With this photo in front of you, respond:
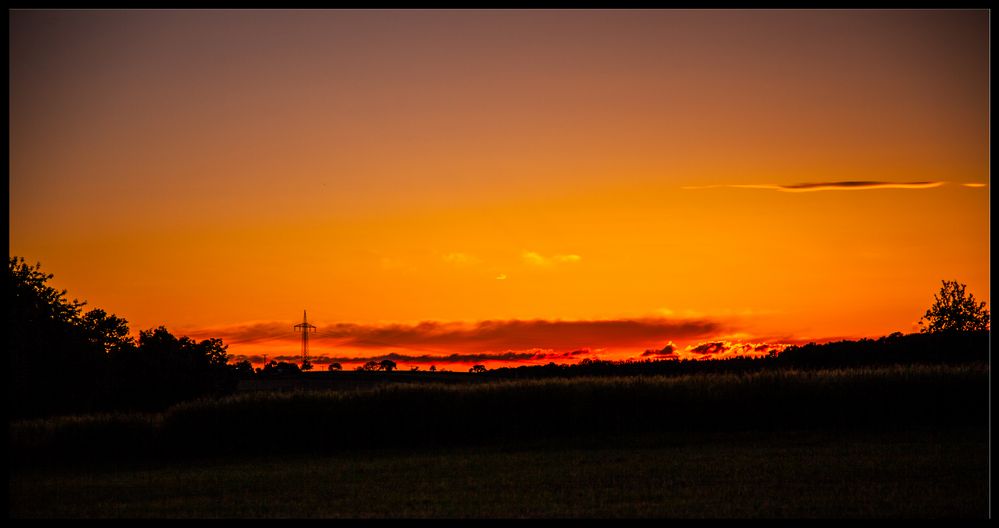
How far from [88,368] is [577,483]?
40.6 m

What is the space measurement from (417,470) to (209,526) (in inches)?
500

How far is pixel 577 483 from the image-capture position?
94.4 ft

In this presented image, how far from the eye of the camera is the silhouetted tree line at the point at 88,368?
194 feet

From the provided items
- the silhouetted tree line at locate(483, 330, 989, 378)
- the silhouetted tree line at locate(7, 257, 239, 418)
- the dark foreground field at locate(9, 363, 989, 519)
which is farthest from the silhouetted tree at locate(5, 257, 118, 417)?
the silhouetted tree line at locate(483, 330, 989, 378)

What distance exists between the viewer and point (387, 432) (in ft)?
152

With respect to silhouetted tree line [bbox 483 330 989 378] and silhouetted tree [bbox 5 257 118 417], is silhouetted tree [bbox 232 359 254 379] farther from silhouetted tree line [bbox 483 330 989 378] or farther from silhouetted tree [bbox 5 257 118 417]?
silhouetted tree line [bbox 483 330 989 378]

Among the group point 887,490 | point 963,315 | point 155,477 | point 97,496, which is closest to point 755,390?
point 887,490

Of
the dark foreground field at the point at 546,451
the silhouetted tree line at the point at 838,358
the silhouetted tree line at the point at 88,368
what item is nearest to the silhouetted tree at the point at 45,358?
the silhouetted tree line at the point at 88,368

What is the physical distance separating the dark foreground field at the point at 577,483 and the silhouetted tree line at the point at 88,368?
19.2 metres

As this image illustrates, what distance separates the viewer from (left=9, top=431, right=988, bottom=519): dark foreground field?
23703 mm

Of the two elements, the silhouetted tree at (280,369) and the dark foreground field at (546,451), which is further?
the silhouetted tree at (280,369)

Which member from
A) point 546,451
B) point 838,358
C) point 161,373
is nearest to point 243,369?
point 161,373

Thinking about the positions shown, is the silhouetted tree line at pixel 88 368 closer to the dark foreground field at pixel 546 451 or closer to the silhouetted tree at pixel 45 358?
the silhouetted tree at pixel 45 358

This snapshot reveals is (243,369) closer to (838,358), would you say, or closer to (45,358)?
(45,358)
